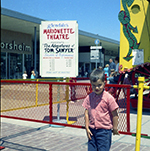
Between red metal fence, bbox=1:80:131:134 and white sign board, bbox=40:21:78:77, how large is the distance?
48 cm

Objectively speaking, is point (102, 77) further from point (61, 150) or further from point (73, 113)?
point (73, 113)

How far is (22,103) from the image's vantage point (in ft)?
24.9

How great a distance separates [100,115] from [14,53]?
83.7 ft

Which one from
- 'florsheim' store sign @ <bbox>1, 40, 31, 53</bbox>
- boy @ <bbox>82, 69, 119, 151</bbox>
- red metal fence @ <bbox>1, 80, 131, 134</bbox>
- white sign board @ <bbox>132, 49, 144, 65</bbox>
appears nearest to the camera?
boy @ <bbox>82, 69, 119, 151</bbox>

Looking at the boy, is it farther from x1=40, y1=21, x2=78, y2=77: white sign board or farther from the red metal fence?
x1=40, y1=21, x2=78, y2=77: white sign board

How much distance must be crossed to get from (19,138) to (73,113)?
4.56 feet

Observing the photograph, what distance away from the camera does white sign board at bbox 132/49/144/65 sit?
8594 millimetres

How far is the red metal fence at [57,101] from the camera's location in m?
4.25

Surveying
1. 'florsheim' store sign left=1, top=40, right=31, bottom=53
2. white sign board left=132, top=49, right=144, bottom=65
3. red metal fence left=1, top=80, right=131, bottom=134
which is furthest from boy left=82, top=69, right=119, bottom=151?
'florsheim' store sign left=1, top=40, right=31, bottom=53

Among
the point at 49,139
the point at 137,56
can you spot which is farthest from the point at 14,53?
the point at 49,139

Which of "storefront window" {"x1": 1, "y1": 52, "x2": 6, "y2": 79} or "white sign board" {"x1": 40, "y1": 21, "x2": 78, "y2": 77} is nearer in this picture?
"white sign board" {"x1": 40, "y1": 21, "x2": 78, "y2": 77}

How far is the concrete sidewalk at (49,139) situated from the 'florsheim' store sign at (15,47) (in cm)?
1941

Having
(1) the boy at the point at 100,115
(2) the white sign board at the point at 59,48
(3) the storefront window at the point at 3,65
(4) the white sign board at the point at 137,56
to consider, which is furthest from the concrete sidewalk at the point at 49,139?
(3) the storefront window at the point at 3,65

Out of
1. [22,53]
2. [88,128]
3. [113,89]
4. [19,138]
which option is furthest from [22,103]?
[22,53]
